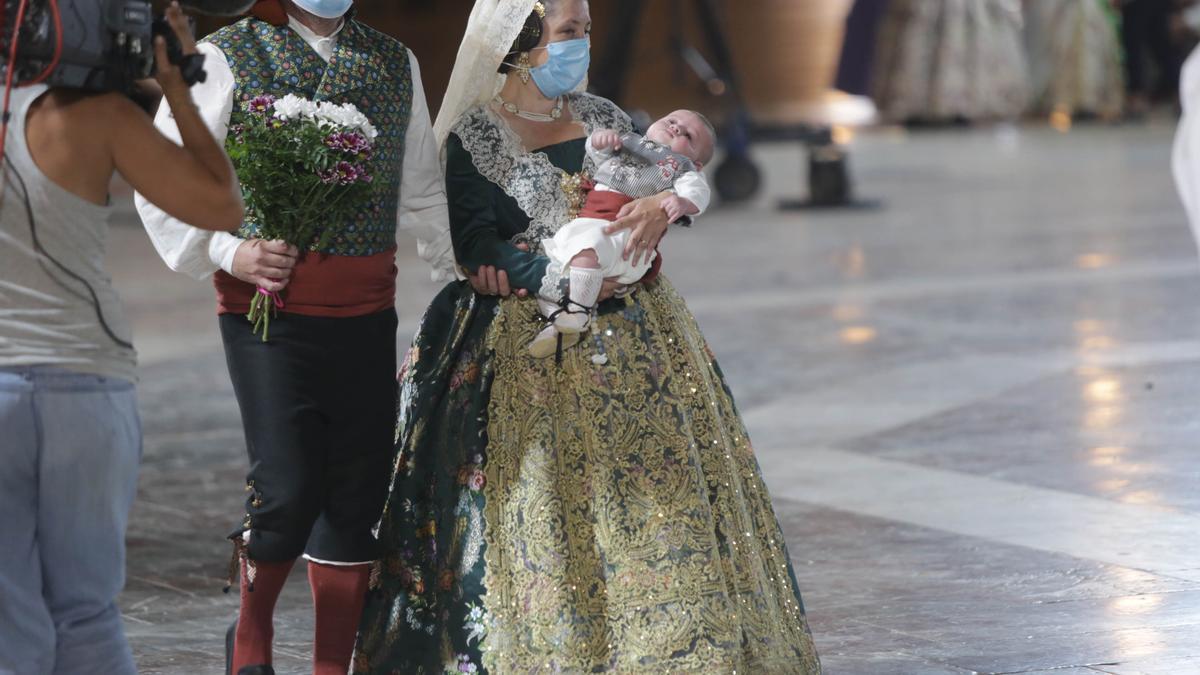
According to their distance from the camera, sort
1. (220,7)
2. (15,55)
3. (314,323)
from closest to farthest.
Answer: (15,55) → (220,7) → (314,323)

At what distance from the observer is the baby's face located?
3580 millimetres

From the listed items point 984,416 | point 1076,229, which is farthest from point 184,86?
point 1076,229

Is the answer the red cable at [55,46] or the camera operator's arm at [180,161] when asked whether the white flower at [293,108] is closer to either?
the camera operator's arm at [180,161]

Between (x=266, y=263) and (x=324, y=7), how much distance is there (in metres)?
0.50

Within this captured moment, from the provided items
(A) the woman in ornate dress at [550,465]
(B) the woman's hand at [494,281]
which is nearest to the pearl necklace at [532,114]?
(A) the woman in ornate dress at [550,465]

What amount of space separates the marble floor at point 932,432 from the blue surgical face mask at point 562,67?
136cm

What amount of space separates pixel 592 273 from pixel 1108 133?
54.5ft

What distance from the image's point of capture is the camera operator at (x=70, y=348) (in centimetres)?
267

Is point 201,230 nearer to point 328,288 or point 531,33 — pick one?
point 328,288

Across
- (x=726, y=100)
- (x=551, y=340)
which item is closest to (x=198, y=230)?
(x=551, y=340)

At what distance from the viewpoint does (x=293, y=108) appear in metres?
3.37

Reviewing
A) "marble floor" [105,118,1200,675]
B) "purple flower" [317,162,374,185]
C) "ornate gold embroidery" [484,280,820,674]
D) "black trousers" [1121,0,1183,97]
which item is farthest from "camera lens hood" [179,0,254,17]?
"black trousers" [1121,0,1183,97]

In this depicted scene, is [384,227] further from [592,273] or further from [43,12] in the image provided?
[43,12]

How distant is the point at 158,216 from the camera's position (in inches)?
135
